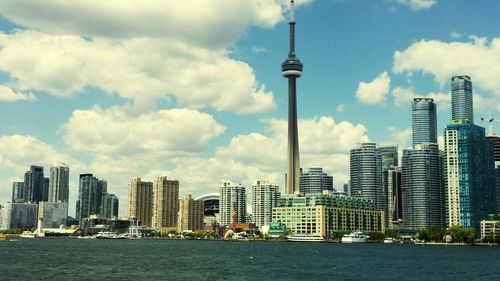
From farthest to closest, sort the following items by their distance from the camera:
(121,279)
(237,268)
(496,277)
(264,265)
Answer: (264,265) → (237,268) → (496,277) → (121,279)

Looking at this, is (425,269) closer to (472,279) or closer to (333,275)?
(472,279)

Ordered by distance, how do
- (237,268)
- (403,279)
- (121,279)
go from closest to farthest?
(121,279) → (403,279) → (237,268)

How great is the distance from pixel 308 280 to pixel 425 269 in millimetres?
47328

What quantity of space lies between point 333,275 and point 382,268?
91.2 ft

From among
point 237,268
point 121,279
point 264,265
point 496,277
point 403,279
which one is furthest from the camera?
point 264,265

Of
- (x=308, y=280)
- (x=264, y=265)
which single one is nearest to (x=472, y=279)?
(x=308, y=280)

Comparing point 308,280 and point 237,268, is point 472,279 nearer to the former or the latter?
point 308,280

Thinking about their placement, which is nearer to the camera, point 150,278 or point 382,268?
point 150,278

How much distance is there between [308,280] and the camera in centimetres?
12544

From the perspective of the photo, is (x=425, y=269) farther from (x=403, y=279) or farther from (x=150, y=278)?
(x=150, y=278)

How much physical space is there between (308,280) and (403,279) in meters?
20.7

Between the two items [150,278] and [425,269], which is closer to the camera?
[150,278]

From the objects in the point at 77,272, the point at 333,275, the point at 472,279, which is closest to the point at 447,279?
the point at 472,279

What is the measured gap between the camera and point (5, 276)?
126 metres
